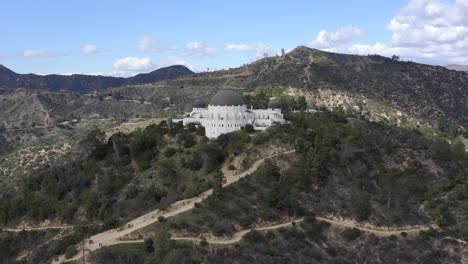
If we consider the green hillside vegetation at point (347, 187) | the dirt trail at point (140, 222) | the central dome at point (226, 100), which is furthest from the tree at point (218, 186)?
the central dome at point (226, 100)

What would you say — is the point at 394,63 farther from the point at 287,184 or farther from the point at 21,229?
the point at 21,229

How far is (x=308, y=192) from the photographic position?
6322 centimetres

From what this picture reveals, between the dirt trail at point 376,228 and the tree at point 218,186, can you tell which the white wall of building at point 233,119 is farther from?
the dirt trail at point 376,228

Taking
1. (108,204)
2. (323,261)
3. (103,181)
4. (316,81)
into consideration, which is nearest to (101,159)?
(103,181)

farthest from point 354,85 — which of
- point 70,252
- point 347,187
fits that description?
point 70,252

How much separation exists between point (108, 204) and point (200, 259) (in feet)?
72.1

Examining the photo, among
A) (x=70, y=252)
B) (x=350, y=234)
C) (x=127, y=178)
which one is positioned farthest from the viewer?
(x=127, y=178)

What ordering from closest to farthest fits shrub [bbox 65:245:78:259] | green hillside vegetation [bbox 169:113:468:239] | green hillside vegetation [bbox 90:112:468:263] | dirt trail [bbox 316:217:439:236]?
shrub [bbox 65:245:78:259]
green hillside vegetation [bbox 90:112:468:263]
green hillside vegetation [bbox 169:113:468:239]
dirt trail [bbox 316:217:439:236]

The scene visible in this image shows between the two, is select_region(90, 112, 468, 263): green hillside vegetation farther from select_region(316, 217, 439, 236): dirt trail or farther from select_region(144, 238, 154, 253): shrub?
select_region(316, 217, 439, 236): dirt trail

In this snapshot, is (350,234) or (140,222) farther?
(350,234)

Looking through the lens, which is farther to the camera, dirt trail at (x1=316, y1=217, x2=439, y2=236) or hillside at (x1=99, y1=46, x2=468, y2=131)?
hillside at (x1=99, y1=46, x2=468, y2=131)

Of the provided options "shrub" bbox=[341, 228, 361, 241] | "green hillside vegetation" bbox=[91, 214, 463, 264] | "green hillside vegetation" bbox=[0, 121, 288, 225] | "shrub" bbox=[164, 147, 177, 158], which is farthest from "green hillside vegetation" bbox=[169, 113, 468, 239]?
"shrub" bbox=[164, 147, 177, 158]

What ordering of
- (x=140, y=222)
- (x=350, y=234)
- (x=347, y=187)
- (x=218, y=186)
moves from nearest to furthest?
1. (x=140, y=222)
2. (x=350, y=234)
3. (x=218, y=186)
4. (x=347, y=187)

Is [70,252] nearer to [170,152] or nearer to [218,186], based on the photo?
[218,186]
